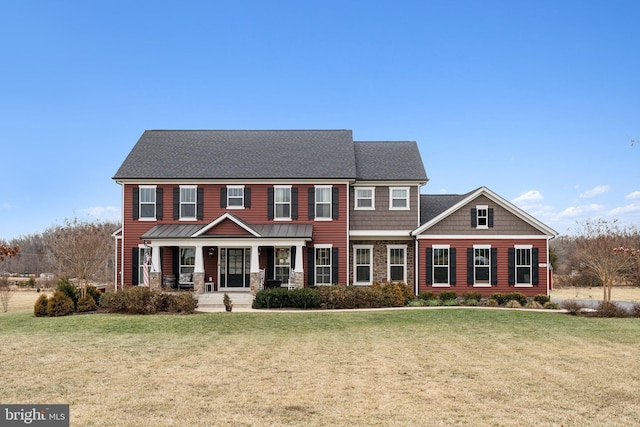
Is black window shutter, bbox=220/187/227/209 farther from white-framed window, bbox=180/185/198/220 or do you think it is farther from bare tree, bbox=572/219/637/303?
bare tree, bbox=572/219/637/303

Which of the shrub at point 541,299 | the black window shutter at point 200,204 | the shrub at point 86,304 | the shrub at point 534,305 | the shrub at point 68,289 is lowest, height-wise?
the shrub at point 534,305

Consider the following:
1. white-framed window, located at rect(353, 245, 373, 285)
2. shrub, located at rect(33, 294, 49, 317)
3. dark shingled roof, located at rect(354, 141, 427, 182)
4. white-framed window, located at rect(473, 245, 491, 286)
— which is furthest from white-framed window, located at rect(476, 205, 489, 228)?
shrub, located at rect(33, 294, 49, 317)

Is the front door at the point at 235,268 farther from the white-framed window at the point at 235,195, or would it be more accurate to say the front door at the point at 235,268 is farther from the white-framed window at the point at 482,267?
the white-framed window at the point at 482,267

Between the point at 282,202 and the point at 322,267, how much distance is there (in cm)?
388

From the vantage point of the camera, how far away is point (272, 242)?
2592 cm

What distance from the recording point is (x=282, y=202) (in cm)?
2841

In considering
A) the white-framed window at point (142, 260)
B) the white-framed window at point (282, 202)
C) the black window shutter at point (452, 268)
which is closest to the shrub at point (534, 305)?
the black window shutter at point (452, 268)

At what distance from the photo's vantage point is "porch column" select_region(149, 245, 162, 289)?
26.3m

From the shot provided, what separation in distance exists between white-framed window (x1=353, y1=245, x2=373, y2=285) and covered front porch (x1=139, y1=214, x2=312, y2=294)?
310 cm

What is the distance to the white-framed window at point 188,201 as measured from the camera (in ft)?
93.2

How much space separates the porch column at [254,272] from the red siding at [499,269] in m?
7.98

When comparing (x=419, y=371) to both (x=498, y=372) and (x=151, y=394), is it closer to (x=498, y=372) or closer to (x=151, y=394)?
(x=498, y=372)

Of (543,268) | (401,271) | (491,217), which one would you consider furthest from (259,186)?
(543,268)

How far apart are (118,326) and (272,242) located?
9082mm
